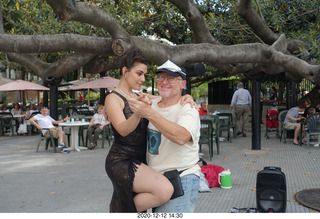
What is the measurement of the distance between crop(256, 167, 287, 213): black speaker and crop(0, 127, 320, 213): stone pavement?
58 cm

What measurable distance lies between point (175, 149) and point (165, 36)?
16.1 meters

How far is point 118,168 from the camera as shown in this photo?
232cm

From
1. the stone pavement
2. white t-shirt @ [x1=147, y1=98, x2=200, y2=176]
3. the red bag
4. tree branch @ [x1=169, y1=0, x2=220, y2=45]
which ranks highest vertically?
tree branch @ [x1=169, y1=0, x2=220, y2=45]

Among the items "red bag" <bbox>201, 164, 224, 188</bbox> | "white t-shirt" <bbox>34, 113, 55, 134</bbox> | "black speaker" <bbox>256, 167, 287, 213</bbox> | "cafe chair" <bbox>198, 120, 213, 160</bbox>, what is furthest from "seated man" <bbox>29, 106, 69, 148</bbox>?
"black speaker" <bbox>256, 167, 287, 213</bbox>

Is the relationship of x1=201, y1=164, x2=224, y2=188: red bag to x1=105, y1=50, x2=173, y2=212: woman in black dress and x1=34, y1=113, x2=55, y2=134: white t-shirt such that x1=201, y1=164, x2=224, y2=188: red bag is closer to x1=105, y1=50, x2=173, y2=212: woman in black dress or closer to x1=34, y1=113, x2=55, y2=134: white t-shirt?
x1=105, y1=50, x2=173, y2=212: woman in black dress

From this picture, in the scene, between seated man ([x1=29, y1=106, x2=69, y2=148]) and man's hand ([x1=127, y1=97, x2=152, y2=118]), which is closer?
man's hand ([x1=127, y1=97, x2=152, y2=118])

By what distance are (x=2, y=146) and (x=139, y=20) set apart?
6256 millimetres

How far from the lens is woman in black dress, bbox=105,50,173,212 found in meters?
2.23

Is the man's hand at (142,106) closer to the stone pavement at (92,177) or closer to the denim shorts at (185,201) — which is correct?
the denim shorts at (185,201)

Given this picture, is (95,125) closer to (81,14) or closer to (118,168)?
(81,14)

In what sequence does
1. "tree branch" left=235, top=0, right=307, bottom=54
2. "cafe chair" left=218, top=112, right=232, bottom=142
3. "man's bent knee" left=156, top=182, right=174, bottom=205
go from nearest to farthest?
1. "man's bent knee" left=156, top=182, right=174, bottom=205
2. "tree branch" left=235, top=0, right=307, bottom=54
3. "cafe chair" left=218, top=112, right=232, bottom=142

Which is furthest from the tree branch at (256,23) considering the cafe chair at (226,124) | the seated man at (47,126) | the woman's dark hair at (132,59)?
the woman's dark hair at (132,59)

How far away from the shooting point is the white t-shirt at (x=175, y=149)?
230 cm

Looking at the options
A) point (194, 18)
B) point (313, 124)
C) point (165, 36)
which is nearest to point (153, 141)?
point (194, 18)
